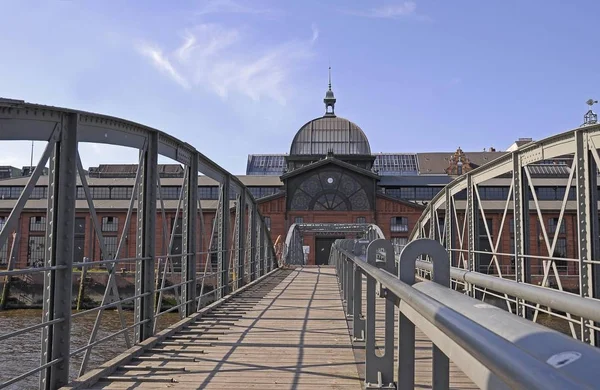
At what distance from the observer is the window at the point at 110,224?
45966mm

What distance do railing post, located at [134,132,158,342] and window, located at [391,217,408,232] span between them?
132 feet

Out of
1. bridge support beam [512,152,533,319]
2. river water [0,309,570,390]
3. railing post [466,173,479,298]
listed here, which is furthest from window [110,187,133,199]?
bridge support beam [512,152,533,319]

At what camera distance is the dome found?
5434cm

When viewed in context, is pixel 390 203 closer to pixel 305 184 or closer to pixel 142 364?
pixel 305 184

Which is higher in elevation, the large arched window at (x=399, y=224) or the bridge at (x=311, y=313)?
the large arched window at (x=399, y=224)

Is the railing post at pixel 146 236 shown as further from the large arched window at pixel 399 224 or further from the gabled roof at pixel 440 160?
the gabled roof at pixel 440 160

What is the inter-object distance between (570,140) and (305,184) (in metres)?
40.0

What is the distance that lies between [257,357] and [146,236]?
2.05m

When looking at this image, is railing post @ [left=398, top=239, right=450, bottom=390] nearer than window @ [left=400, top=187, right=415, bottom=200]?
Yes

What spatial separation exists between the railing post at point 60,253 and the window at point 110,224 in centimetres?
4320

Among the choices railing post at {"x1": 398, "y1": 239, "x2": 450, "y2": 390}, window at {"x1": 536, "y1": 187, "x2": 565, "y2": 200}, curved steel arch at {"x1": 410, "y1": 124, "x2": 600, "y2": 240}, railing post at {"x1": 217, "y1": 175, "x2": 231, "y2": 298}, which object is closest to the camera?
railing post at {"x1": 398, "y1": 239, "x2": 450, "y2": 390}

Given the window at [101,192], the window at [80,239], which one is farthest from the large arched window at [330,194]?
the window at [80,239]

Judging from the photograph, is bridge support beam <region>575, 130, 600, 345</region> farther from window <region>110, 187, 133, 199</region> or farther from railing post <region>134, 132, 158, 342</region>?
window <region>110, 187, 133, 199</region>

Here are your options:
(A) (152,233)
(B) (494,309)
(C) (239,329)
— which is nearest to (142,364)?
(A) (152,233)
